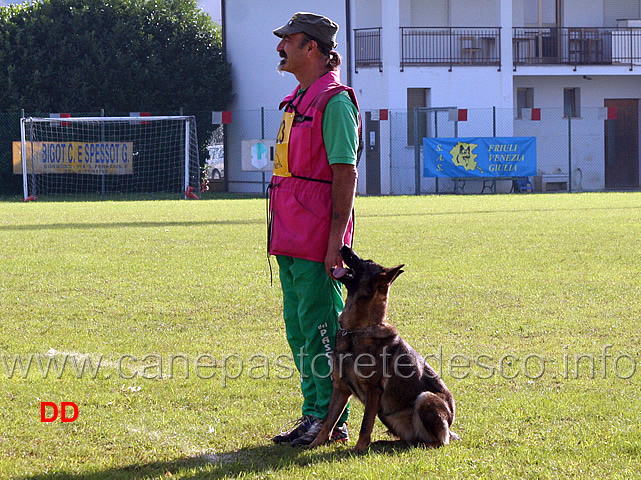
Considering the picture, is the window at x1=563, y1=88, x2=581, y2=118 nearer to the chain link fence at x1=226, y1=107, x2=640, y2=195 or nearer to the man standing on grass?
the chain link fence at x1=226, y1=107, x2=640, y2=195

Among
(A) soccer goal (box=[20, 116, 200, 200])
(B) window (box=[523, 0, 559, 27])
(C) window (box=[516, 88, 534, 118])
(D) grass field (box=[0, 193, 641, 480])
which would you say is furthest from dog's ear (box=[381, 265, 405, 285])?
(B) window (box=[523, 0, 559, 27])

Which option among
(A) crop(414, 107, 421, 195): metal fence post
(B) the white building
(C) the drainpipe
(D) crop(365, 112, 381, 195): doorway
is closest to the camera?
(A) crop(414, 107, 421, 195): metal fence post

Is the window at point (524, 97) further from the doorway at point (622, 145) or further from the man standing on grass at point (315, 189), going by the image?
the man standing on grass at point (315, 189)

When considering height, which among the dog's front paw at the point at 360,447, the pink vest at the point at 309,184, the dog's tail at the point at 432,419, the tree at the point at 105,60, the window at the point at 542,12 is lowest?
the dog's front paw at the point at 360,447

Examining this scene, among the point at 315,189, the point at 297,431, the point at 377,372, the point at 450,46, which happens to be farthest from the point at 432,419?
the point at 450,46

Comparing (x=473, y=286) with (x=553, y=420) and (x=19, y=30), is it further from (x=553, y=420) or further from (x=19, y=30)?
(x=19, y=30)

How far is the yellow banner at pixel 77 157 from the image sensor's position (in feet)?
91.6

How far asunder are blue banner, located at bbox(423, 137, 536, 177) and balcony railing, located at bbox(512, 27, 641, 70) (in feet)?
17.2

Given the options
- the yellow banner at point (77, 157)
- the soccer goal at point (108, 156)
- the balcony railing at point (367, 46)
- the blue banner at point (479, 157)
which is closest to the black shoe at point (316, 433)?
the soccer goal at point (108, 156)

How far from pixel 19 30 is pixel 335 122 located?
96.5 feet

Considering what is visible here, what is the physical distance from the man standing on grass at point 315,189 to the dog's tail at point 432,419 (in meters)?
0.43

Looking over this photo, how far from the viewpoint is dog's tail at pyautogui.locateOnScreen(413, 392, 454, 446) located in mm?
4320

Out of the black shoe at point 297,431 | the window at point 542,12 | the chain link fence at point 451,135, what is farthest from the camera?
the window at point 542,12

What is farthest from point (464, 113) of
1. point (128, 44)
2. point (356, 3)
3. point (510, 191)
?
point (128, 44)
